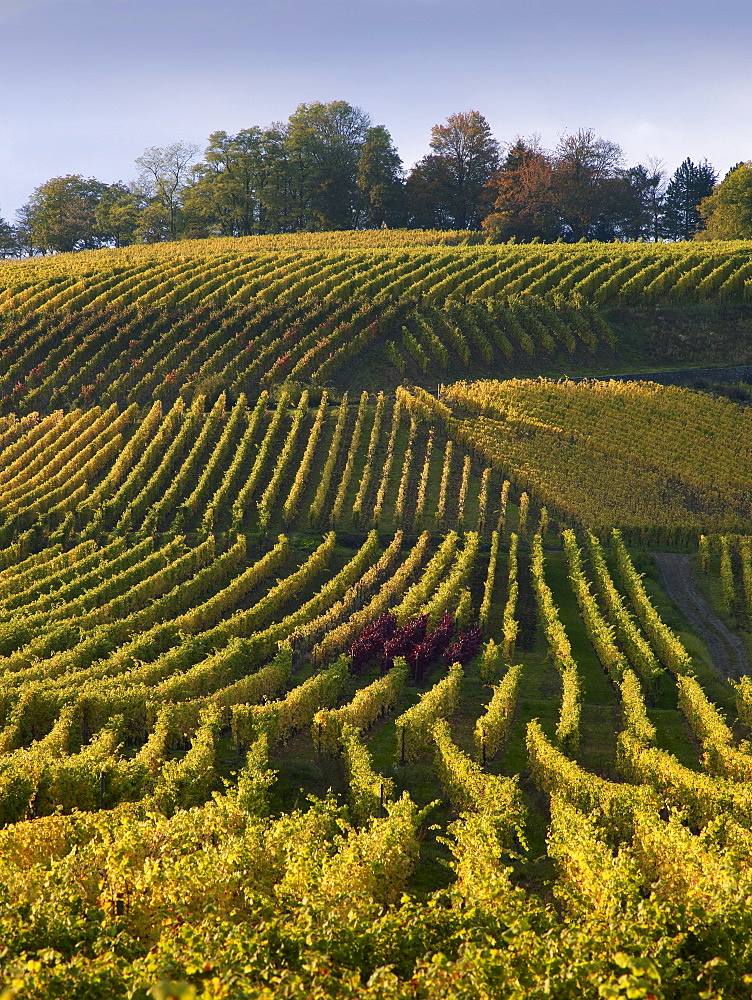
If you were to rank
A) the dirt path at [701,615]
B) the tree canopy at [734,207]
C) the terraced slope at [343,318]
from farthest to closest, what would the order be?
the tree canopy at [734,207] → the terraced slope at [343,318] → the dirt path at [701,615]

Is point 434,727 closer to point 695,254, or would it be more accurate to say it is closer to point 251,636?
point 251,636

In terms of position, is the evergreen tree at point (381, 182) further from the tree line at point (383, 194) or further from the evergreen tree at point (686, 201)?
the evergreen tree at point (686, 201)

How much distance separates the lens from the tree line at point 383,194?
9550 centimetres

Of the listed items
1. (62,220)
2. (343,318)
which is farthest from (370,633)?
(62,220)

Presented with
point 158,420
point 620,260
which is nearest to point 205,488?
point 158,420

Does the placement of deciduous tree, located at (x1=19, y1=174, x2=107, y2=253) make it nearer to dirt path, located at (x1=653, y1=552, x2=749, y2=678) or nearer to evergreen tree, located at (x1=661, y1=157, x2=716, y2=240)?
evergreen tree, located at (x1=661, y1=157, x2=716, y2=240)

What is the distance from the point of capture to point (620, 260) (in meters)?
73.5

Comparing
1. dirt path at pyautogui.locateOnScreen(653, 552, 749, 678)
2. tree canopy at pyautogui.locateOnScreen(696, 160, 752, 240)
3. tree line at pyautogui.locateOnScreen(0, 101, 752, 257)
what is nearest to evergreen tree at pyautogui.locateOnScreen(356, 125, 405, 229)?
tree line at pyautogui.locateOnScreen(0, 101, 752, 257)

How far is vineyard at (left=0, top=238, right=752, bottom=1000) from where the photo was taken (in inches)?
500

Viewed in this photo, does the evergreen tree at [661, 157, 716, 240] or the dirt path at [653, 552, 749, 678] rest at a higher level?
the evergreen tree at [661, 157, 716, 240]

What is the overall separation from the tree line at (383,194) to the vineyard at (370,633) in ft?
78.9

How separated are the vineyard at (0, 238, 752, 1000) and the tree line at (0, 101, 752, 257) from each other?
24.1m

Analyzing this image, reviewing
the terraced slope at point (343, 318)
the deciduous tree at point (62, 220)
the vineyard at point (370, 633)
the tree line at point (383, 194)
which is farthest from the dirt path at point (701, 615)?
the deciduous tree at point (62, 220)

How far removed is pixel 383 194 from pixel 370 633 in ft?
277
